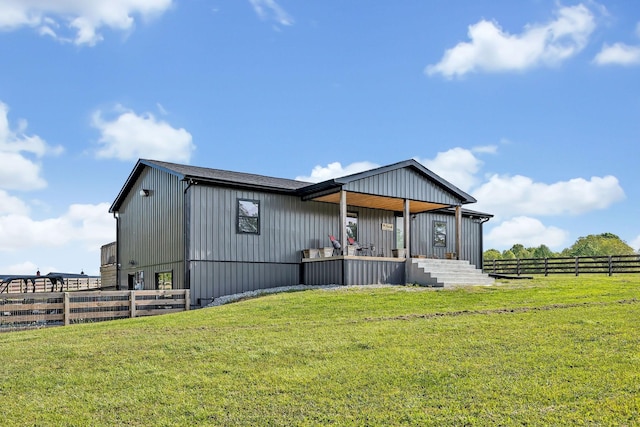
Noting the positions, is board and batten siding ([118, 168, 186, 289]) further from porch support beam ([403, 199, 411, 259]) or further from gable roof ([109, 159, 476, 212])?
porch support beam ([403, 199, 411, 259])

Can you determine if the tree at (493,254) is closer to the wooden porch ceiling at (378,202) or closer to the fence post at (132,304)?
the wooden porch ceiling at (378,202)

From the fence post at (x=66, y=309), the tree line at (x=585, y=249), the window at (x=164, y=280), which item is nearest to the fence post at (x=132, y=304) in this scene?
the fence post at (x=66, y=309)

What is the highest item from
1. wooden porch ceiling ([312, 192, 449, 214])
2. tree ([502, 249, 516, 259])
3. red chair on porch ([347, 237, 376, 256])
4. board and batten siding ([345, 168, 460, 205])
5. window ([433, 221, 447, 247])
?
board and batten siding ([345, 168, 460, 205])

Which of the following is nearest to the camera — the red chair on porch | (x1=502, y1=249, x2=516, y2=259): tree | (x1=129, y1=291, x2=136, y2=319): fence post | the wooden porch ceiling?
(x1=129, y1=291, x2=136, y2=319): fence post

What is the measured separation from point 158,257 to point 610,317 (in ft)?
48.3

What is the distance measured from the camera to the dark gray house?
58.2 ft

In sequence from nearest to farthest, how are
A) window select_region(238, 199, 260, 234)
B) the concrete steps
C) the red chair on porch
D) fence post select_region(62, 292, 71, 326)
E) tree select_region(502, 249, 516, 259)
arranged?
fence post select_region(62, 292, 71, 326) → the concrete steps → window select_region(238, 199, 260, 234) → the red chair on porch → tree select_region(502, 249, 516, 259)

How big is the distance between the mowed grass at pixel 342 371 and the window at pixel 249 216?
22.5 feet

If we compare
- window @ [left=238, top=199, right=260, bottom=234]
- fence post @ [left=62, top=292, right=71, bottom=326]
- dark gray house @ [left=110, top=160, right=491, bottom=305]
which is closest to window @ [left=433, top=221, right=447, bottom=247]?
dark gray house @ [left=110, top=160, right=491, bottom=305]

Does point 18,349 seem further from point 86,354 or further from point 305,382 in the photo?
point 305,382

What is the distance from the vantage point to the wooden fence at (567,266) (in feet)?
85.0

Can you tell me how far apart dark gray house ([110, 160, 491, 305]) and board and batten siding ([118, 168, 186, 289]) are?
0.04 metres

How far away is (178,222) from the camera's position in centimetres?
1844

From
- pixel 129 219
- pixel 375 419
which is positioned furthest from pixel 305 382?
pixel 129 219
